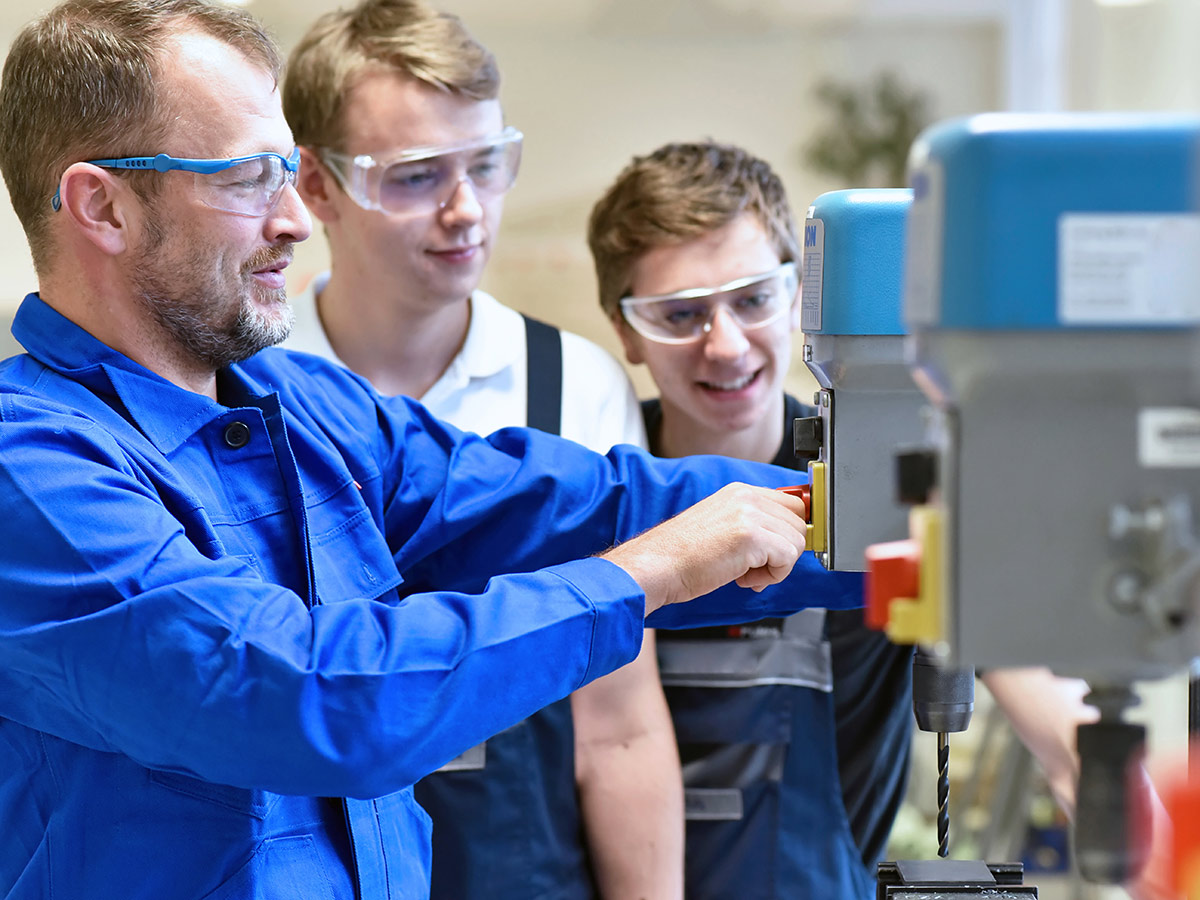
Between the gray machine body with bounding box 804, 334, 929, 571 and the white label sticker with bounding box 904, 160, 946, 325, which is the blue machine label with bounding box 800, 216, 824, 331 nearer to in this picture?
the gray machine body with bounding box 804, 334, 929, 571

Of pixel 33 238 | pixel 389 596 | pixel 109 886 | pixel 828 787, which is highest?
pixel 33 238

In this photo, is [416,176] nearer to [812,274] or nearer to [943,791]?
[812,274]

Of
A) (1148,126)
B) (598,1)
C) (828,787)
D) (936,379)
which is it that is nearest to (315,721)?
(936,379)

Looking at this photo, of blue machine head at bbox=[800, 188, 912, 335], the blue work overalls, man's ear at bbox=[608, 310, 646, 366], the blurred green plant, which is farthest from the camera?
the blurred green plant

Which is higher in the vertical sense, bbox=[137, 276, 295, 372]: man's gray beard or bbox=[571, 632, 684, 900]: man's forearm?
bbox=[137, 276, 295, 372]: man's gray beard

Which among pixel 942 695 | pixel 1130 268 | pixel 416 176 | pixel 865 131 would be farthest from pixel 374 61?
pixel 865 131

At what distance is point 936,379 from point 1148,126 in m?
0.19

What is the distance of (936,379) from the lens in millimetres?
795

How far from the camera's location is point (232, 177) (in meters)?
1.20

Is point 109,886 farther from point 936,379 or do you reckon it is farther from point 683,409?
point 683,409

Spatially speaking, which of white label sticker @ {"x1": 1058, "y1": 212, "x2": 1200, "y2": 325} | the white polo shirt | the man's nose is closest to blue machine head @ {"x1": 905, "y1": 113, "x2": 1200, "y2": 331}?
white label sticker @ {"x1": 1058, "y1": 212, "x2": 1200, "y2": 325}

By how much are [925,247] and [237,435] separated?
2.30 ft

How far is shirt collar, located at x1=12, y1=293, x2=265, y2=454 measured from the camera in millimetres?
1136

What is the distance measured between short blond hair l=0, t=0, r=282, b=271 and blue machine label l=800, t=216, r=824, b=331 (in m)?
0.57
